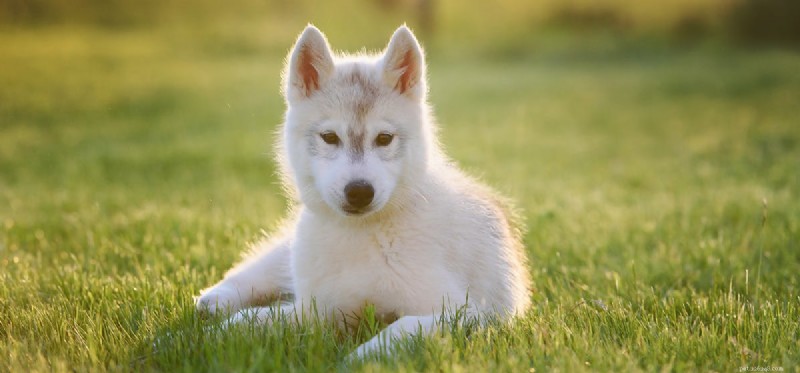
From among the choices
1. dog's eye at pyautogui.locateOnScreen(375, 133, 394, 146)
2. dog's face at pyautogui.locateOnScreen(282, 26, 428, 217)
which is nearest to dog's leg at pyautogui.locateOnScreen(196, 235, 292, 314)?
dog's face at pyautogui.locateOnScreen(282, 26, 428, 217)

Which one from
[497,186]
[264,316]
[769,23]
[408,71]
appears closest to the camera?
[264,316]

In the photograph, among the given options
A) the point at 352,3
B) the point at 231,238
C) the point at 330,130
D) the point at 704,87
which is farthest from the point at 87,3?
the point at 330,130

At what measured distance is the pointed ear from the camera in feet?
13.3

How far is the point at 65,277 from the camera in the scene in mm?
4648

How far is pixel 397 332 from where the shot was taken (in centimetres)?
343

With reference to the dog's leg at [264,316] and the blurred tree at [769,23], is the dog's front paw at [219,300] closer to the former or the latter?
the dog's leg at [264,316]

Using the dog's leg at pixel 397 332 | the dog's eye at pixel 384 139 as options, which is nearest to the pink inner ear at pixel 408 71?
the dog's eye at pixel 384 139

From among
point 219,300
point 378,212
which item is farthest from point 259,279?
point 378,212

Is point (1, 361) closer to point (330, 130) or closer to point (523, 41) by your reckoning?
point (330, 130)

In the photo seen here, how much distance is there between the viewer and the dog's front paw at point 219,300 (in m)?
4.00

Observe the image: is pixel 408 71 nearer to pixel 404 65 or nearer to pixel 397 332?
pixel 404 65

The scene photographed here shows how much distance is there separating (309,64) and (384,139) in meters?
0.67

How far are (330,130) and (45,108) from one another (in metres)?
14.1

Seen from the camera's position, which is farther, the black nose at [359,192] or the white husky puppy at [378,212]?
the white husky puppy at [378,212]
